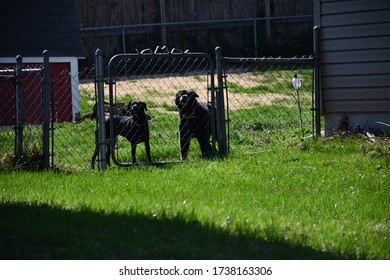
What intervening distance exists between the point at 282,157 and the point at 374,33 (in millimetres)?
2958

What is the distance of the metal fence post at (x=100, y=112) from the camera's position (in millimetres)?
10578

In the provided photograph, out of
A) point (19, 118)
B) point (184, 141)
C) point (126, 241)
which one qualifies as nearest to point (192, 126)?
point (184, 141)

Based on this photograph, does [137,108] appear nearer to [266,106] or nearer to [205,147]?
[205,147]

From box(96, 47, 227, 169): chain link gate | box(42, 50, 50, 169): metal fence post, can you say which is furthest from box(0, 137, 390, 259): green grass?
box(96, 47, 227, 169): chain link gate

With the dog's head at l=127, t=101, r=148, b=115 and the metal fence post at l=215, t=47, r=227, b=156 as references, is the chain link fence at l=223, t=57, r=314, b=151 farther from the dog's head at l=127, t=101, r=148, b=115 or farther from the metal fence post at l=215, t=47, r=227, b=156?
the dog's head at l=127, t=101, r=148, b=115

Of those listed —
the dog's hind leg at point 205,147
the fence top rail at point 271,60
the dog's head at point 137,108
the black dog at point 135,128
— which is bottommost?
the dog's hind leg at point 205,147

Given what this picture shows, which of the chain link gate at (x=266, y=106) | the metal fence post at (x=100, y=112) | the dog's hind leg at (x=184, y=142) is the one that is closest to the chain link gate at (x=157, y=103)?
the metal fence post at (x=100, y=112)

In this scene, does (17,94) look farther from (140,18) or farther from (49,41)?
(140,18)

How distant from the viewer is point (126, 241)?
5.98 m

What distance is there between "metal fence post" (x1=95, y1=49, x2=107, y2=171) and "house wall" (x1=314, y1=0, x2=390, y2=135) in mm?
4188

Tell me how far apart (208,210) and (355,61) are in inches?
267

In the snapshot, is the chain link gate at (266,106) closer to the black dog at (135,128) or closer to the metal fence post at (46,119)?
the black dog at (135,128)

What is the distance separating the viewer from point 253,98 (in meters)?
19.5

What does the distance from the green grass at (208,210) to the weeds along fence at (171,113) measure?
44.5 inches
